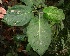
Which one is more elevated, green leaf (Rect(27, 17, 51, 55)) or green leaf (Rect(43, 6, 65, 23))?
green leaf (Rect(43, 6, 65, 23))

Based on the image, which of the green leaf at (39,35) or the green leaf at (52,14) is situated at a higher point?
the green leaf at (52,14)

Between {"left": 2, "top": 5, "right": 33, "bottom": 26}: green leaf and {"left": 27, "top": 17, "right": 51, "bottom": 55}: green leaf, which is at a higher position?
{"left": 2, "top": 5, "right": 33, "bottom": 26}: green leaf

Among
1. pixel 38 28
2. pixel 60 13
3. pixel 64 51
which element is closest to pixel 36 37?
pixel 38 28

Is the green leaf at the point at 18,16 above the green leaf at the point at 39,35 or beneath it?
above
